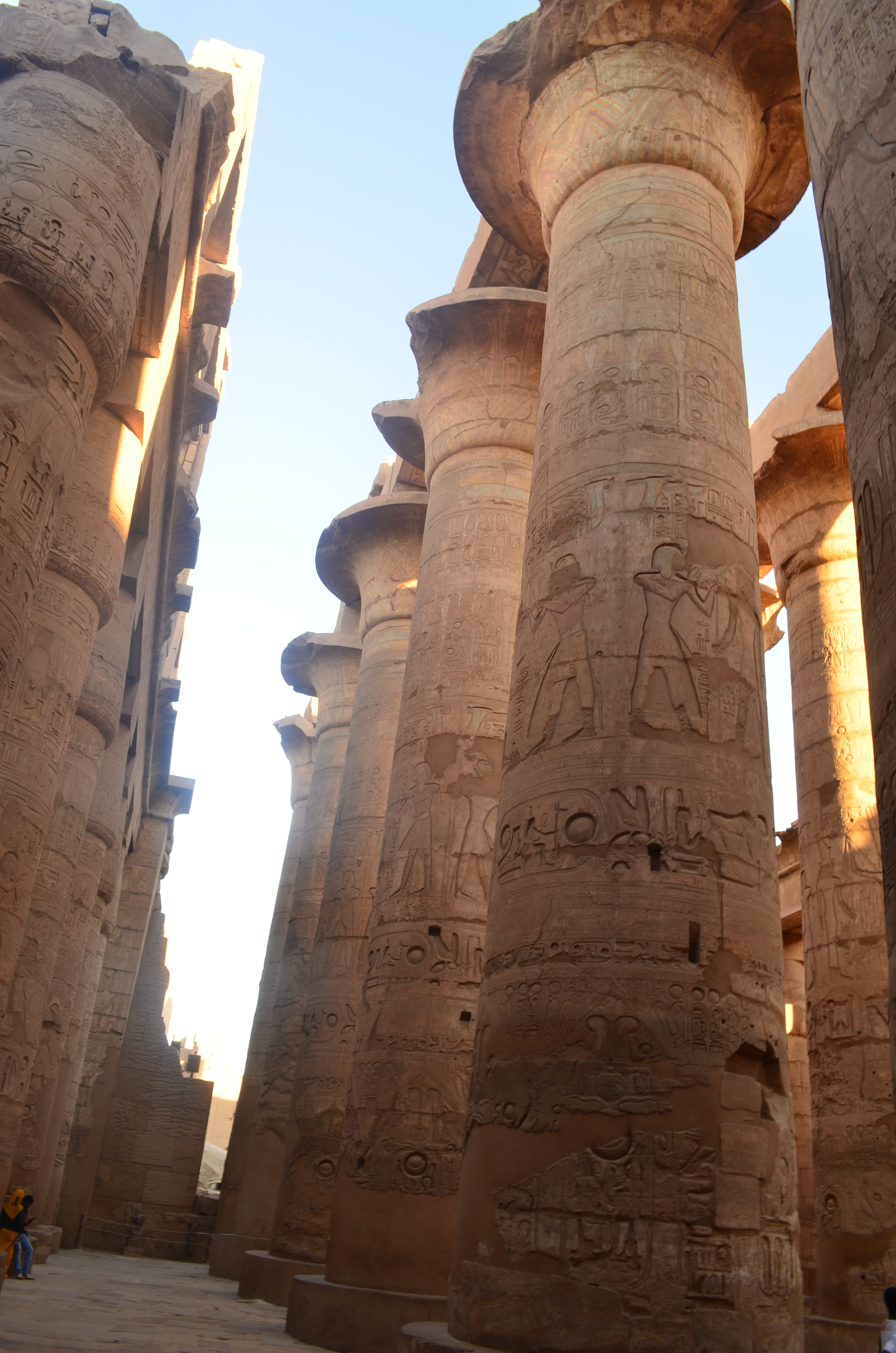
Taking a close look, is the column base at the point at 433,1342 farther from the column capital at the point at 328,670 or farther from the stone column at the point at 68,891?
the column capital at the point at 328,670

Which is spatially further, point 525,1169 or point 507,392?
point 507,392

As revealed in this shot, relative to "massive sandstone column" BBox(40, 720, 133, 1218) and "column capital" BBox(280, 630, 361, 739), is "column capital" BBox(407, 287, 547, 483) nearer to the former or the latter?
"massive sandstone column" BBox(40, 720, 133, 1218)

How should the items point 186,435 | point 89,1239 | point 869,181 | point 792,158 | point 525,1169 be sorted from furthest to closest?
point 89,1239, point 186,435, point 792,158, point 525,1169, point 869,181

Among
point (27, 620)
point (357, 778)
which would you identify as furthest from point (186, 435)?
point (27, 620)

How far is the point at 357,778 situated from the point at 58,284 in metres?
6.86

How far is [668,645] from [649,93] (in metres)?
4.13

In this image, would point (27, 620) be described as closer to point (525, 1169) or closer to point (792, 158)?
point (525, 1169)

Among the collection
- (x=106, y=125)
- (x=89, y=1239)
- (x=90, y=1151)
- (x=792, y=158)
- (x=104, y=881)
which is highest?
(x=792, y=158)

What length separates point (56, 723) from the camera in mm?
6562

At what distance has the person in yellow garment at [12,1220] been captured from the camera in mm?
7945

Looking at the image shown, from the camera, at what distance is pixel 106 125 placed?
529 cm

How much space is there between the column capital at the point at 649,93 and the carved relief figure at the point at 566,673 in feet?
10.1

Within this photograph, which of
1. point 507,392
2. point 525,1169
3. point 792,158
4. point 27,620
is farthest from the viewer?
point 507,392

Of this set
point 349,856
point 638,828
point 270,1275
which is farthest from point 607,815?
point 270,1275
